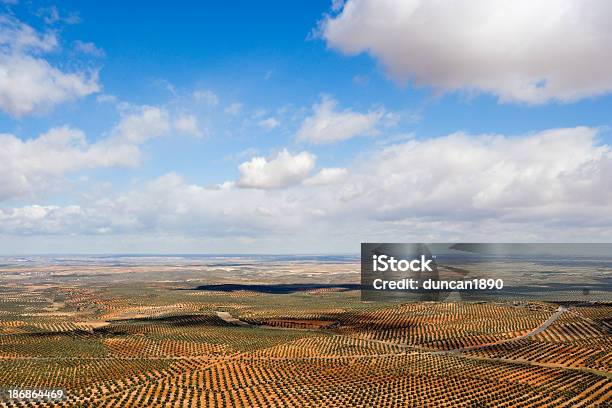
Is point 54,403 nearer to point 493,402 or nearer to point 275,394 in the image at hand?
point 275,394

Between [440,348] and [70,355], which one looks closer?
[70,355]

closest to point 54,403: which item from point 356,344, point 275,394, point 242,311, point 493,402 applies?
point 275,394

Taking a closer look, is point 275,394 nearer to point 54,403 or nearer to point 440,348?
point 54,403

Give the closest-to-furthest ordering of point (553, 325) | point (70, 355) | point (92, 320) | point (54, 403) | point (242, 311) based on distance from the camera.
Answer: point (54, 403)
point (70, 355)
point (553, 325)
point (92, 320)
point (242, 311)

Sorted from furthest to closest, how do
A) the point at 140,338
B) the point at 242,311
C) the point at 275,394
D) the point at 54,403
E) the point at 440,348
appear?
the point at 242,311, the point at 140,338, the point at 440,348, the point at 275,394, the point at 54,403

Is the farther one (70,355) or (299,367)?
(70,355)

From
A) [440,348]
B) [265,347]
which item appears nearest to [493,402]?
[440,348]

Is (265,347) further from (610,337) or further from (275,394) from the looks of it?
(610,337)

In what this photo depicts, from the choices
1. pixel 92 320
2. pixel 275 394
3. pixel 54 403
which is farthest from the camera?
pixel 92 320

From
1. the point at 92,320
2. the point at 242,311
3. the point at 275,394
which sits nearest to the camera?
the point at 275,394
